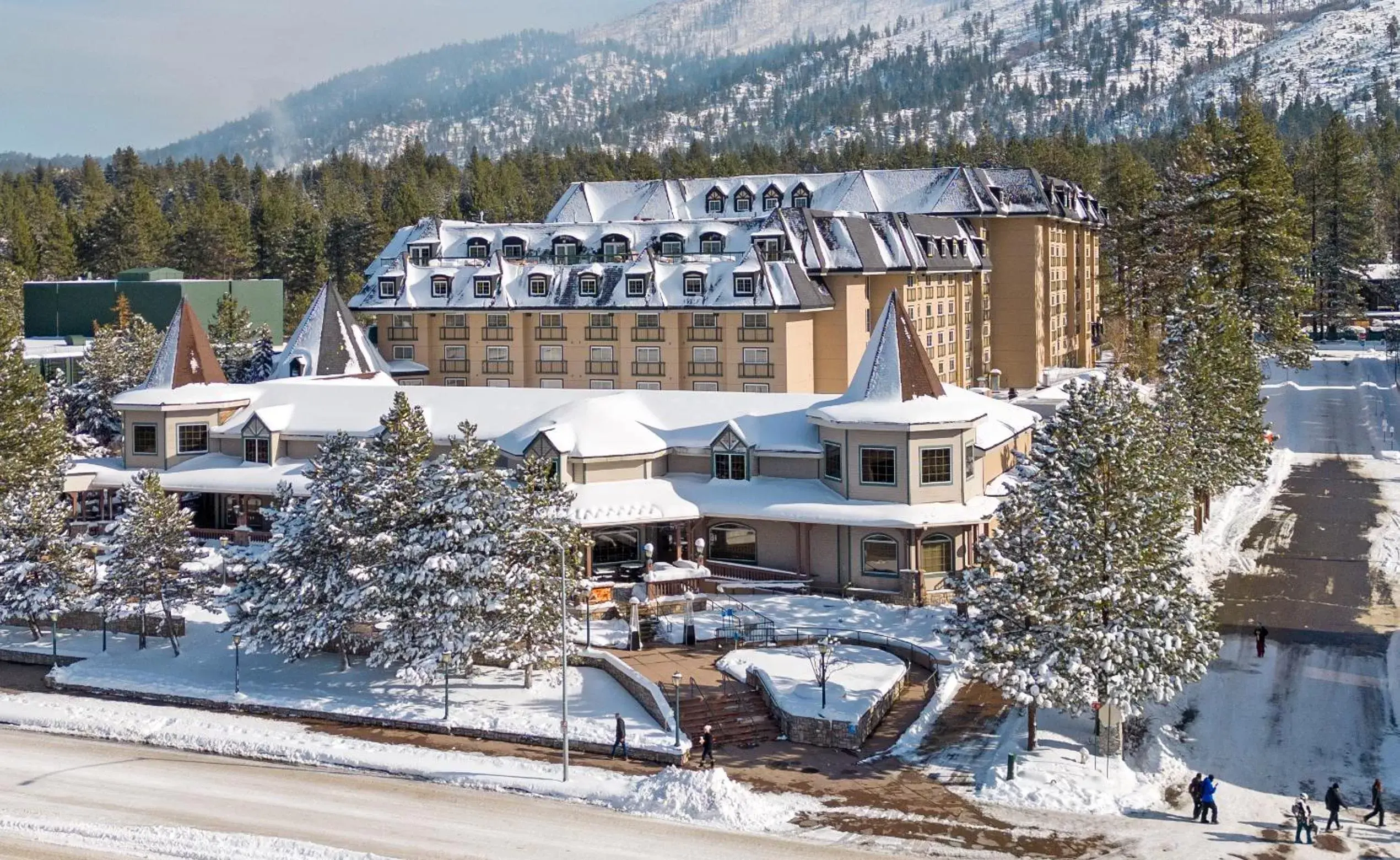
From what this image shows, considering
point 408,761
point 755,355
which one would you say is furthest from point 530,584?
point 755,355

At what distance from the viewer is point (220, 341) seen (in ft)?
287

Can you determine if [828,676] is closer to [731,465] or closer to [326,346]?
[731,465]

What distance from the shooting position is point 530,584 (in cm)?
3875

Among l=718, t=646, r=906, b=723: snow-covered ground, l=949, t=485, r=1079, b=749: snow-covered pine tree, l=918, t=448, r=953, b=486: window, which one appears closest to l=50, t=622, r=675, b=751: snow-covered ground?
l=718, t=646, r=906, b=723: snow-covered ground

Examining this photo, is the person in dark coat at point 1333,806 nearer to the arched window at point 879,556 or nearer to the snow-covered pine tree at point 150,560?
the arched window at point 879,556

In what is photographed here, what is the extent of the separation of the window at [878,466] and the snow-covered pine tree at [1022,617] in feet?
39.3

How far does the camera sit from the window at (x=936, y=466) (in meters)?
47.9

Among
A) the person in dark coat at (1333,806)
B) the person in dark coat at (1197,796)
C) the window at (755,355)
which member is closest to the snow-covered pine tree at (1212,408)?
the person in dark coat at (1333,806)

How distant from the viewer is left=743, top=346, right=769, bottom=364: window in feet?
238

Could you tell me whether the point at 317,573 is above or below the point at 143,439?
below

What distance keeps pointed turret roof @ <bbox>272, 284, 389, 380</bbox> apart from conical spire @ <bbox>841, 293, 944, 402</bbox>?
29.6 meters

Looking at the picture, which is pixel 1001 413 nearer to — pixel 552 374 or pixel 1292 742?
pixel 1292 742

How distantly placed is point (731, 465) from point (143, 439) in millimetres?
24975

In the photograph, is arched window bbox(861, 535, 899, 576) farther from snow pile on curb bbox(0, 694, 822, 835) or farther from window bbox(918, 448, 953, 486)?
snow pile on curb bbox(0, 694, 822, 835)
